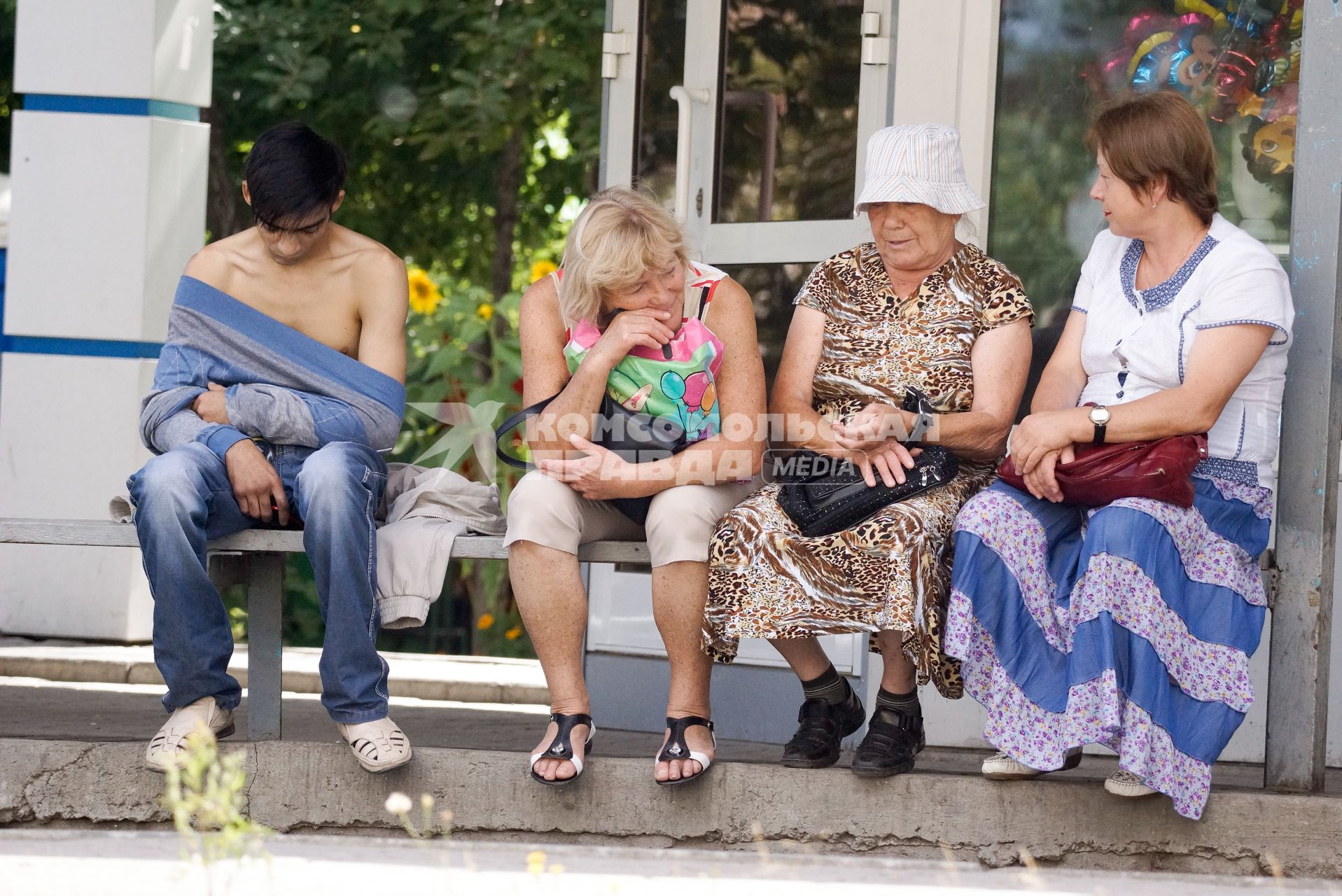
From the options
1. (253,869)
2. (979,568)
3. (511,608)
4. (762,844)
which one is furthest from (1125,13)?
(511,608)

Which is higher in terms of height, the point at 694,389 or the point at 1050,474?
the point at 694,389

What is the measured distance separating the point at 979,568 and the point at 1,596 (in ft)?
13.9

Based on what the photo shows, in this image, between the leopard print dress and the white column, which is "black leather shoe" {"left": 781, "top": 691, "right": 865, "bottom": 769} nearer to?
the leopard print dress

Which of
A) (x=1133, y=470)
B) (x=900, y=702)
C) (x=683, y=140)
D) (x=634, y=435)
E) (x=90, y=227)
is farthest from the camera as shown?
(x=90, y=227)

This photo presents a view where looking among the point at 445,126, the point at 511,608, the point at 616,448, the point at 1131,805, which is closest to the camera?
the point at 1131,805

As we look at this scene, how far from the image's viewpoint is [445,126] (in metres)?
8.48

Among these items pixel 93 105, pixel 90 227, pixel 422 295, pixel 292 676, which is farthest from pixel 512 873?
pixel 422 295

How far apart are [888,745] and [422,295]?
4.61 m

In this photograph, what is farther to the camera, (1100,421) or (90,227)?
(90,227)

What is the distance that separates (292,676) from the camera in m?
5.62

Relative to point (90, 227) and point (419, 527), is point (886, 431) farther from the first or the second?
point (90, 227)

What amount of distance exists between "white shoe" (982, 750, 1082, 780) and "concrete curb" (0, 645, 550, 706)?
2.50 m

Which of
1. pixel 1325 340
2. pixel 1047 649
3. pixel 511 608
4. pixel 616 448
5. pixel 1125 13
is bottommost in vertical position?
pixel 511 608

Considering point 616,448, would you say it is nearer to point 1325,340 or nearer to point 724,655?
point 724,655
